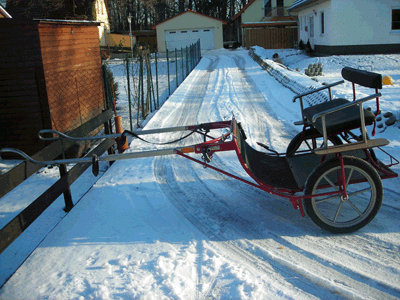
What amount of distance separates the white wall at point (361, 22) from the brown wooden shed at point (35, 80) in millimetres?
20072

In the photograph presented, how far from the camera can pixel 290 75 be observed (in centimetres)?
1431

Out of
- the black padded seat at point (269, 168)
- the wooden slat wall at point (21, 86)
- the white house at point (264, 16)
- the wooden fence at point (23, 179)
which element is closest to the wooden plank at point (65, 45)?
the wooden slat wall at point (21, 86)

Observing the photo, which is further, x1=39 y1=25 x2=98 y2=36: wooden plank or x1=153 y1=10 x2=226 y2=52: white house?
x1=153 y1=10 x2=226 y2=52: white house

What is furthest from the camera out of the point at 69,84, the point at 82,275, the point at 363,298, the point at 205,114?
the point at 205,114

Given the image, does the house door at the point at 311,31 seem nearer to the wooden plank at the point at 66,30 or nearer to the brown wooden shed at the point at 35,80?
the wooden plank at the point at 66,30

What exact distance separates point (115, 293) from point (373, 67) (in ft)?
73.2

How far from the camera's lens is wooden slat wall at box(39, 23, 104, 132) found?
8.32 meters

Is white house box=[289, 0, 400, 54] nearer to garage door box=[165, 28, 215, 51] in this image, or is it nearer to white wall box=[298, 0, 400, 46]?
white wall box=[298, 0, 400, 46]

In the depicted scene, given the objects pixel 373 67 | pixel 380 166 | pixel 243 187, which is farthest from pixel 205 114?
pixel 373 67

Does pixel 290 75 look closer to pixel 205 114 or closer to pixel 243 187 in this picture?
pixel 205 114

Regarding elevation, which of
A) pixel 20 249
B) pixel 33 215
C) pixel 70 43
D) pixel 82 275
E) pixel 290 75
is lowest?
pixel 20 249

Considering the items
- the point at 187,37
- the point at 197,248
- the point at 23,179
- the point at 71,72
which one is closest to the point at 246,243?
the point at 197,248

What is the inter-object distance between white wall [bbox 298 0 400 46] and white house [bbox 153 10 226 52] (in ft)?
65.1

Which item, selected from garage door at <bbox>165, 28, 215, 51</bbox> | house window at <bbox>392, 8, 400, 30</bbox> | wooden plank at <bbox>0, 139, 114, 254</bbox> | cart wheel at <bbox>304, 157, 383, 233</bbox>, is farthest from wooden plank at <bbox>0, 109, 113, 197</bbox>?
garage door at <bbox>165, 28, 215, 51</bbox>
